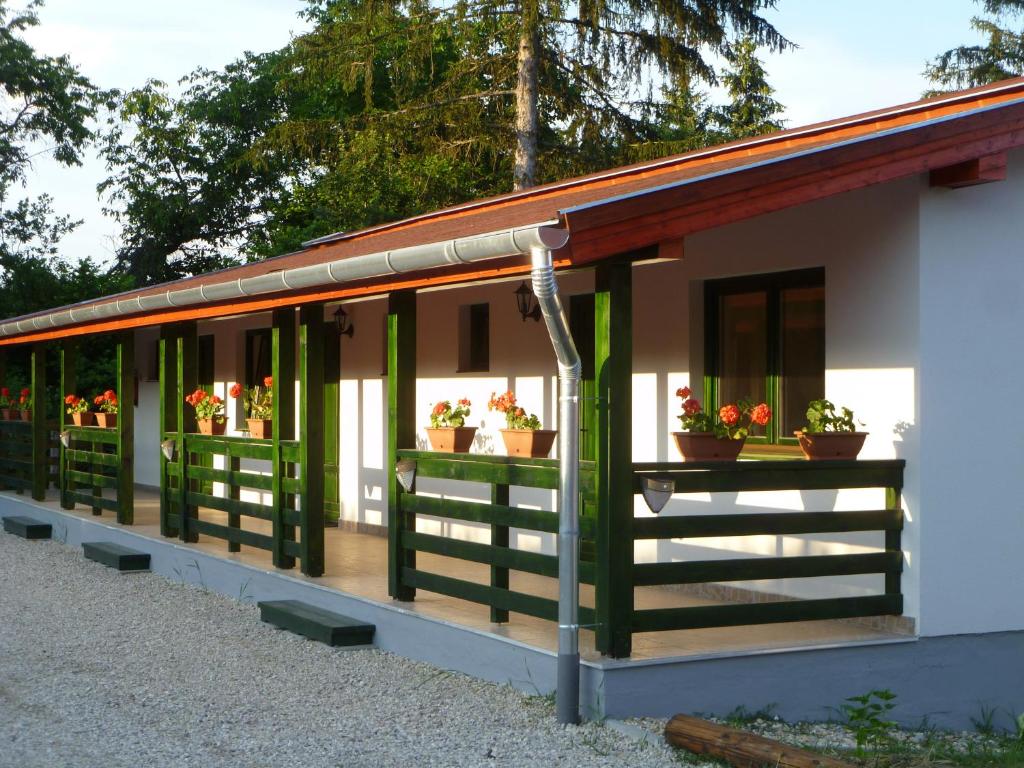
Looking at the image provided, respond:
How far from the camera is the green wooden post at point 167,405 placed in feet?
38.8

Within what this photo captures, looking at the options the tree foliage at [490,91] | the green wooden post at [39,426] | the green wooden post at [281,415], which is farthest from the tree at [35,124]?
the green wooden post at [281,415]

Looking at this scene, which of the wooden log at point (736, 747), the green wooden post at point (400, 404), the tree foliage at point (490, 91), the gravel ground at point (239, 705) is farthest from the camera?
the tree foliage at point (490, 91)

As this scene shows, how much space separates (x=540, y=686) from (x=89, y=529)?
308 inches

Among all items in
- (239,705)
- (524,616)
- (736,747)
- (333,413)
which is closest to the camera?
(736,747)

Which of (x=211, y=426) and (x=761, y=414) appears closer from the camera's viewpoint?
(x=761, y=414)

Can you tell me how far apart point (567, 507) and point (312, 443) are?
3.69m

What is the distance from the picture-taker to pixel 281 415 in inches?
393

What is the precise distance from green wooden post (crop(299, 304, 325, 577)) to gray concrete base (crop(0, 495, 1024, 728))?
118 cm

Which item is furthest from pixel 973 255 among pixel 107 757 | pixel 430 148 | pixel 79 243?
pixel 79 243

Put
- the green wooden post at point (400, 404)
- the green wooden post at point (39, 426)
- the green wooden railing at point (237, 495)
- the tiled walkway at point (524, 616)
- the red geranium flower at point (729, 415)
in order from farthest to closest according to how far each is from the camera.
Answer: the green wooden post at point (39, 426) → the green wooden railing at point (237, 495) → the green wooden post at point (400, 404) → the red geranium flower at point (729, 415) → the tiled walkway at point (524, 616)

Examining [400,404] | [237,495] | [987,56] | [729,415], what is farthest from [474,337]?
[987,56]

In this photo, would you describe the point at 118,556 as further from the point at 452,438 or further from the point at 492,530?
the point at 492,530

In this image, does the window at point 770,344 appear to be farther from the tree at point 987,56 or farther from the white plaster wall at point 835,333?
the tree at point 987,56

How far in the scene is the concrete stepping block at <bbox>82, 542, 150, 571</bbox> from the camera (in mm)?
11484
